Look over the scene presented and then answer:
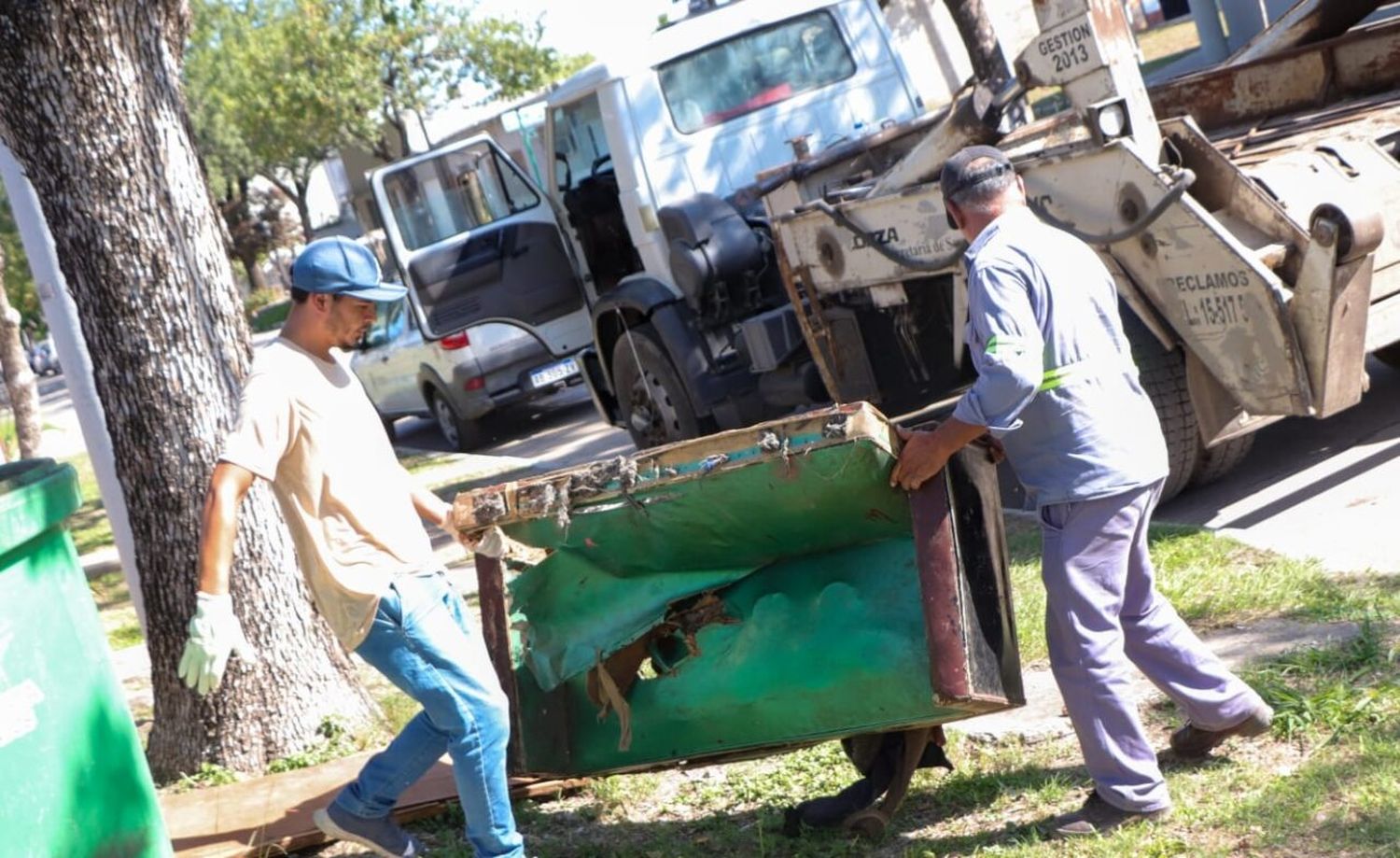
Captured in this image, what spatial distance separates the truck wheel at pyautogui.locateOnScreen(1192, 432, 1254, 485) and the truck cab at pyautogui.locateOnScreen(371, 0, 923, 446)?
2.13 m

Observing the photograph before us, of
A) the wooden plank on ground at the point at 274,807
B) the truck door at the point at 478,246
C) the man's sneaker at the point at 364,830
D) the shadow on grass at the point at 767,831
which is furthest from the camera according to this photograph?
the truck door at the point at 478,246

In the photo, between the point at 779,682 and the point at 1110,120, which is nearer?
the point at 779,682

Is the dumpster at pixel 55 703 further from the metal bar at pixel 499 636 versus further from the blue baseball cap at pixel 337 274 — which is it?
the metal bar at pixel 499 636

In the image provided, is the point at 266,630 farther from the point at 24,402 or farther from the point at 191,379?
the point at 24,402

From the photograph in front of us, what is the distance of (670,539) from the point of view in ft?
13.5

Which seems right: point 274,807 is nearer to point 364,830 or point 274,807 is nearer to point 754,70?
point 364,830

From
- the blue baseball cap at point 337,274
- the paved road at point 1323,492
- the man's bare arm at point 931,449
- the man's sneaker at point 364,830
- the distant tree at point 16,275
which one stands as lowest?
the paved road at point 1323,492

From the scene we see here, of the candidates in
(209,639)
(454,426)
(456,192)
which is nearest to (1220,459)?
(209,639)

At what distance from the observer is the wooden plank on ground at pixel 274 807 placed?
4.56 metres

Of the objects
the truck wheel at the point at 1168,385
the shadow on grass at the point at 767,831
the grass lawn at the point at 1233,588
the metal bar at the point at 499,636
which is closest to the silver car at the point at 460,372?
the truck wheel at the point at 1168,385

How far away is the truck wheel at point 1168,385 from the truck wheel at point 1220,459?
17 centimetres

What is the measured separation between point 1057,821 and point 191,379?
310cm

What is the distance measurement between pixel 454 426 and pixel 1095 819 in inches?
451

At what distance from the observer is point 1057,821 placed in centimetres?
376
